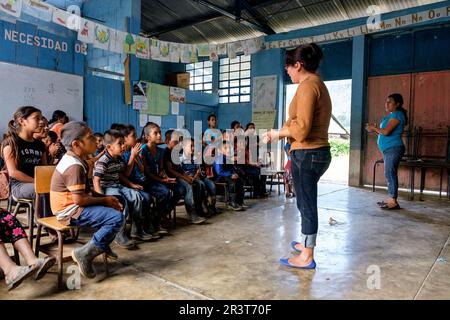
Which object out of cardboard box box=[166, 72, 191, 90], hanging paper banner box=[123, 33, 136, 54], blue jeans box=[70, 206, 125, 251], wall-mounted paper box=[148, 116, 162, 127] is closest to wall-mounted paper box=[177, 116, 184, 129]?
wall-mounted paper box=[148, 116, 162, 127]

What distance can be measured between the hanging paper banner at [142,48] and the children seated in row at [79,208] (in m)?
4.61

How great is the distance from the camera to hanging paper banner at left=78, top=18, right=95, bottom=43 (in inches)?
217

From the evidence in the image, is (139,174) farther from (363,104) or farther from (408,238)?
(363,104)

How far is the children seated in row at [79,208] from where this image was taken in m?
2.16

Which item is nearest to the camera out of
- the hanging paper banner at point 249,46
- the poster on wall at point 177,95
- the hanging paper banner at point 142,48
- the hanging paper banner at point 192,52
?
the hanging paper banner at point 142,48

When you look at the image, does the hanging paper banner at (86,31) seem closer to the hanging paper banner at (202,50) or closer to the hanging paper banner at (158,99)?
the hanging paper banner at (158,99)

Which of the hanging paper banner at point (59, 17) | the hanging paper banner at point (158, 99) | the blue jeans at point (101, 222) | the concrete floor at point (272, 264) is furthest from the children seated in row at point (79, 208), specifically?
the hanging paper banner at point (158, 99)

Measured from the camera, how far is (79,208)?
2.21m

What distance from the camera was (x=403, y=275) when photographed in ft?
7.89

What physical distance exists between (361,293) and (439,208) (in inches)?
148

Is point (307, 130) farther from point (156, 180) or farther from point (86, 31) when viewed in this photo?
point (86, 31)

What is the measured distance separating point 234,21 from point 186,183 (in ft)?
21.0

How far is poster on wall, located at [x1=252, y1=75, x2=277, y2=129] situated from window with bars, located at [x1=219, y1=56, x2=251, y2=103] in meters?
0.46
